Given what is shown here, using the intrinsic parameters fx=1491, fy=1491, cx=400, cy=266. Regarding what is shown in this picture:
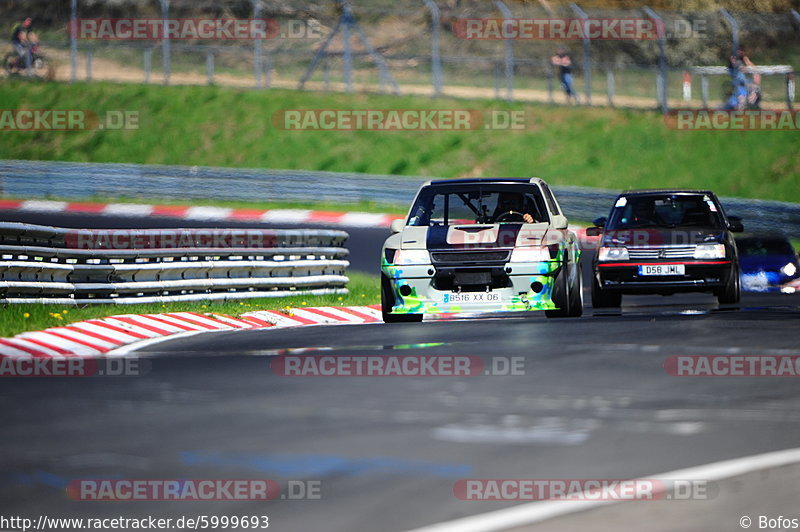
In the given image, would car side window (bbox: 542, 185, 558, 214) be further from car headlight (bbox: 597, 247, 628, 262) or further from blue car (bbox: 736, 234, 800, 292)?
blue car (bbox: 736, 234, 800, 292)

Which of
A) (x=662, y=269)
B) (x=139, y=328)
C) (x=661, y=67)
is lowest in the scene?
(x=139, y=328)

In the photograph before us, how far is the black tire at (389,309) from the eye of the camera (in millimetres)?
14523

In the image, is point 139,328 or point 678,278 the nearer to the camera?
point 139,328

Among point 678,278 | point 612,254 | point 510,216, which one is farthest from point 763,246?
point 510,216

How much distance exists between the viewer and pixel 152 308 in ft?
53.9

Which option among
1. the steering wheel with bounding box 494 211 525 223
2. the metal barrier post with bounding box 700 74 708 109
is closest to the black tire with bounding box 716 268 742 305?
the steering wheel with bounding box 494 211 525 223

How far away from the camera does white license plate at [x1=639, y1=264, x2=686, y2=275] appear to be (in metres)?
16.6

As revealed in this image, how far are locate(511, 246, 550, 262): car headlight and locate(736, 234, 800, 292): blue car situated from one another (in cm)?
654

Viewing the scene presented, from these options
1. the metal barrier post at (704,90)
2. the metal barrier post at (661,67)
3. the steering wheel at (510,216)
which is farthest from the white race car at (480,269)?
the metal barrier post at (704,90)

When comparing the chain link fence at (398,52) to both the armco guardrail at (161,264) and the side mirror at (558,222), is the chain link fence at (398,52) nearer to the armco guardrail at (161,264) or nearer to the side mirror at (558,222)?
the armco guardrail at (161,264)

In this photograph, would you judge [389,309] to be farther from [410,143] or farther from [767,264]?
[410,143]

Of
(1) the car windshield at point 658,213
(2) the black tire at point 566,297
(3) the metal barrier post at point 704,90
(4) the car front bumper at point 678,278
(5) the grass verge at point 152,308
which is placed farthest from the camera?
(3) the metal barrier post at point 704,90

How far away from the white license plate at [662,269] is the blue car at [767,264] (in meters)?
3.61

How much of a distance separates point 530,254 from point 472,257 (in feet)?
1.81
